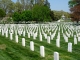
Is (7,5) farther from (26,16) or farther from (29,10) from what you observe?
(26,16)

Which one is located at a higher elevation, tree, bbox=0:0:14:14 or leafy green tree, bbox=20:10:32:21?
tree, bbox=0:0:14:14

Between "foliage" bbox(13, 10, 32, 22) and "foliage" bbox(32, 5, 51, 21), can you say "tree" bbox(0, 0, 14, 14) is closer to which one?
"foliage" bbox(13, 10, 32, 22)

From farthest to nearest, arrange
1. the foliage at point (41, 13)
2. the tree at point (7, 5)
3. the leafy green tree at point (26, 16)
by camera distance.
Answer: the tree at point (7, 5)
the leafy green tree at point (26, 16)
the foliage at point (41, 13)

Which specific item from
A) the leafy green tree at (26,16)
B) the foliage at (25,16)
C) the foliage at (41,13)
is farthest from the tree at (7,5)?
the foliage at (41,13)

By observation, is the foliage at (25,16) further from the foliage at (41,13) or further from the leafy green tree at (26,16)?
the foliage at (41,13)

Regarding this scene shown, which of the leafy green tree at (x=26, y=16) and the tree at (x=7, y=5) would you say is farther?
the tree at (x=7, y=5)

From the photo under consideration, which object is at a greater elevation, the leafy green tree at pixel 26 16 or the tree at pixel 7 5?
the tree at pixel 7 5

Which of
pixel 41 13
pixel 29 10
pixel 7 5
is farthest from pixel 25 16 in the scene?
pixel 7 5

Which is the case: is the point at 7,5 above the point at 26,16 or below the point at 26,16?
above

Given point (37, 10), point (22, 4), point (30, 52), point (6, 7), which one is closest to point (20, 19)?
point (37, 10)

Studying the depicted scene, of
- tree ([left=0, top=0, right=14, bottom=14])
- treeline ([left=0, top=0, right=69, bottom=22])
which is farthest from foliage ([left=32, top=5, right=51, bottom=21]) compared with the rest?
tree ([left=0, top=0, right=14, bottom=14])

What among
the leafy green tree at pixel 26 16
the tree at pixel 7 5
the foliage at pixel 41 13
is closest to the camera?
the foliage at pixel 41 13

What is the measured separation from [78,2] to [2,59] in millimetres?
55255

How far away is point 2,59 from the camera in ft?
35.9
